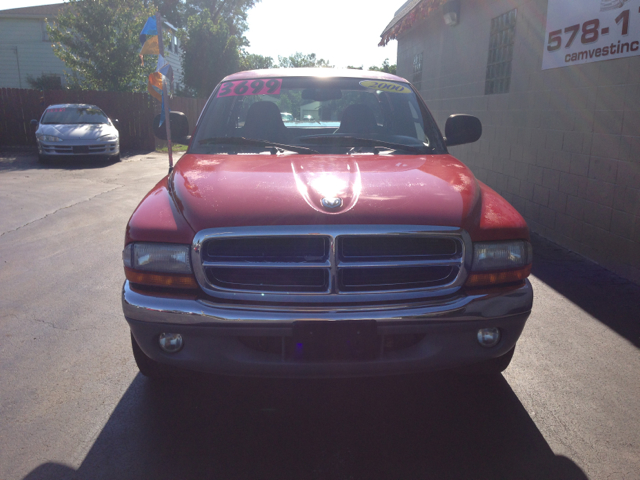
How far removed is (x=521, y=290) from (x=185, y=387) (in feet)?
5.94

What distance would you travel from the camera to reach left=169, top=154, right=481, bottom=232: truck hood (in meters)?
2.37

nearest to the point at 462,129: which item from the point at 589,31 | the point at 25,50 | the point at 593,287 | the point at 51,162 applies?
the point at 593,287

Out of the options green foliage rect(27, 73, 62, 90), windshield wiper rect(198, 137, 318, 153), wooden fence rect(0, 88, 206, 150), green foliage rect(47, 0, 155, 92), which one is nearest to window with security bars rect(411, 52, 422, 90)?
wooden fence rect(0, 88, 206, 150)

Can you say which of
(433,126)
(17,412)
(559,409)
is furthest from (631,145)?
(17,412)

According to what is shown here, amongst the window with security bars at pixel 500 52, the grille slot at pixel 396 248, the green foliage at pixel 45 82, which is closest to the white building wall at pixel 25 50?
the green foliage at pixel 45 82

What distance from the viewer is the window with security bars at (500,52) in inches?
315

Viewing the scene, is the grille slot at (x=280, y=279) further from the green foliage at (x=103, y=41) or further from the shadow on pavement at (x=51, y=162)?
the green foliage at (x=103, y=41)

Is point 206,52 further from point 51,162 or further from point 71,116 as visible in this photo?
point 51,162

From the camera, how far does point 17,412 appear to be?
2773 millimetres

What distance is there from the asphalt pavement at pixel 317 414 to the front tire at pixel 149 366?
16 cm

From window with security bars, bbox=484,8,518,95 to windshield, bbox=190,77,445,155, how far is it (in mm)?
4686

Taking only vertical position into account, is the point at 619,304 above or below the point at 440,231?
below

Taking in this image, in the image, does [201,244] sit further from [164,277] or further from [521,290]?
[521,290]

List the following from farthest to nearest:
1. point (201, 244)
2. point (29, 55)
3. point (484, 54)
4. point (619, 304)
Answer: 1. point (29, 55)
2. point (484, 54)
3. point (619, 304)
4. point (201, 244)
